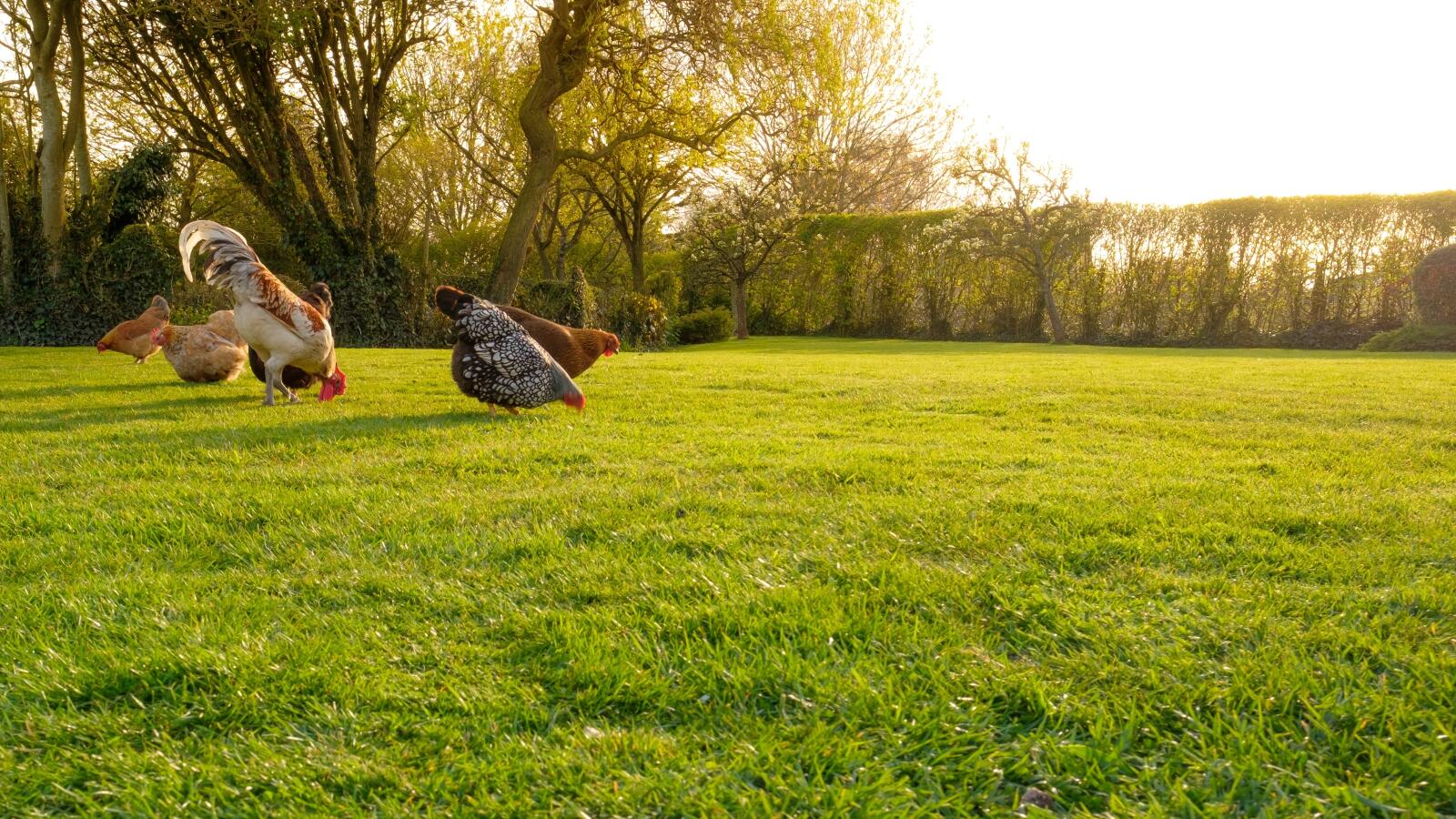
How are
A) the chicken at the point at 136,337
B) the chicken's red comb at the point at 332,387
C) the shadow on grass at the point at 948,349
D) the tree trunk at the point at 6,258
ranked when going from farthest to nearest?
the shadow on grass at the point at 948,349
the tree trunk at the point at 6,258
the chicken at the point at 136,337
the chicken's red comb at the point at 332,387

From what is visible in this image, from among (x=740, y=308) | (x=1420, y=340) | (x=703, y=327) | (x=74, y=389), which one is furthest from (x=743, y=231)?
(x=74, y=389)

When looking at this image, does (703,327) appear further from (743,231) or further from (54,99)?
(54,99)

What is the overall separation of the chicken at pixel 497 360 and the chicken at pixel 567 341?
58 cm

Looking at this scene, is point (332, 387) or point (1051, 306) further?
point (1051, 306)

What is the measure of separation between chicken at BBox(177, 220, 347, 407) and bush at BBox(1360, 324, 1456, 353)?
809 inches

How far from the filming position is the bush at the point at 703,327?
2042 cm

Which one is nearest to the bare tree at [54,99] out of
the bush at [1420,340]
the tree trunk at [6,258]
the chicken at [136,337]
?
the tree trunk at [6,258]

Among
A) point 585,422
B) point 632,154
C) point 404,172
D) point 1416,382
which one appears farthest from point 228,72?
point 1416,382

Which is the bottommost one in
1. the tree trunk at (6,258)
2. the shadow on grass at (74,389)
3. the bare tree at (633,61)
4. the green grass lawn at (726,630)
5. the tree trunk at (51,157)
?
the green grass lawn at (726,630)

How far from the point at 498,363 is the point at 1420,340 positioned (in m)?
20.1

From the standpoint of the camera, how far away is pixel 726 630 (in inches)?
82.0

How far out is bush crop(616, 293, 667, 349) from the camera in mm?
17438

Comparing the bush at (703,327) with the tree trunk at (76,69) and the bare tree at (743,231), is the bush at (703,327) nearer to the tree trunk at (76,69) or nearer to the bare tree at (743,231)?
the bare tree at (743,231)

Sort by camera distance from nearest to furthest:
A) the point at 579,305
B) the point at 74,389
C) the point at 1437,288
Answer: the point at 74,389, the point at 579,305, the point at 1437,288
